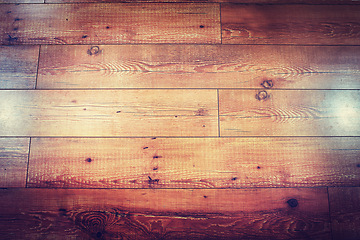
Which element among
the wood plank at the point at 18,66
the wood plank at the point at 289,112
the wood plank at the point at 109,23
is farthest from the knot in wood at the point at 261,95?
the wood plank at the point at 18,66

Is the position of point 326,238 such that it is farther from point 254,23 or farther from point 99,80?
point 99,80

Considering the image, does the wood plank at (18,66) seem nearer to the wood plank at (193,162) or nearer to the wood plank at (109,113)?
the wood plank at (109,113)

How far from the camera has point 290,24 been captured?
110 centimetres

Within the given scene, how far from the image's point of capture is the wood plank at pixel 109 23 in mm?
1070

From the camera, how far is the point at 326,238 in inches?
36.0

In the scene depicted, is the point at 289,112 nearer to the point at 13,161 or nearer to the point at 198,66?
the point at 198,66

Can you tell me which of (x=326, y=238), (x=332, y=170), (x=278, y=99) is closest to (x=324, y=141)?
(x=332, y=170)

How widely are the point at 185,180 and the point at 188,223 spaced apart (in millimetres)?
171

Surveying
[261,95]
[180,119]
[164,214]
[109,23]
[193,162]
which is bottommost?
[164,214]

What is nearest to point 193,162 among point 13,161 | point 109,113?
point 109,113

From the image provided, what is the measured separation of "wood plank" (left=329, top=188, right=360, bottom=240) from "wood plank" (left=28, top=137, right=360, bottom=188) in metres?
0.04

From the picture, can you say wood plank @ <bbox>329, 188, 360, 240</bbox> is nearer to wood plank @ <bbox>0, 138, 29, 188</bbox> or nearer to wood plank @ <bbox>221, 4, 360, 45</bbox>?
wood plank @ <bbox>221, 4, 360, 45</bbox>

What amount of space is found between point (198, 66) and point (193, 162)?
44cm

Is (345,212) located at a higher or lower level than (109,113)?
lower
